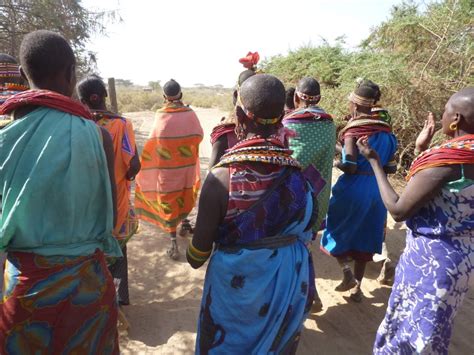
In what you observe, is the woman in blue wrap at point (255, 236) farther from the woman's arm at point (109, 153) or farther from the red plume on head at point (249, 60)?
the red plume on head at point (249, 60)

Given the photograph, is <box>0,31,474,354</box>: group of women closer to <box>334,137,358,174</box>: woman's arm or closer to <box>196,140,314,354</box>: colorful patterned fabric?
<box>196,140,314,354</box>: colorful patterned fabric

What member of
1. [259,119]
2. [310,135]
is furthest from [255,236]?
[310,135]

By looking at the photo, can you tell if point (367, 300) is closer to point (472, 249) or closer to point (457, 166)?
point (472, 249)

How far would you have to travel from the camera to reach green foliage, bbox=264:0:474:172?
6.68 metres

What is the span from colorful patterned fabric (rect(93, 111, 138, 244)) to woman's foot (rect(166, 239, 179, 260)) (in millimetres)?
1490

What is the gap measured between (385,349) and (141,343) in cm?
189

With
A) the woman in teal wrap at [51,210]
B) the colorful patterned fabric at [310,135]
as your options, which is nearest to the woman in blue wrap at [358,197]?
the colorful patterned fabric at [310,135]

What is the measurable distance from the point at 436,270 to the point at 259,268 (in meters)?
1.00

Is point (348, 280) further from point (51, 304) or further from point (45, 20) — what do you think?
point (45, 20)

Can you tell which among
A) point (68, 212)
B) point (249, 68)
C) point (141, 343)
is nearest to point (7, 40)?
point (249, 68)

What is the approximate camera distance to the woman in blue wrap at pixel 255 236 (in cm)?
164

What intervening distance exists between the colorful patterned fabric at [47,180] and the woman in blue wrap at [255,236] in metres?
0.53

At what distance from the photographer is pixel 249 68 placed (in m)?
3.56

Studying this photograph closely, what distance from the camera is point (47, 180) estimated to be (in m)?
1.48
